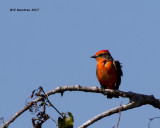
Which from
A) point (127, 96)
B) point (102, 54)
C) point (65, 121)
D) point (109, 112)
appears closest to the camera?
point (65, 121)

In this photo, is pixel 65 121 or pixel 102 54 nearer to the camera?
pixel 65 121

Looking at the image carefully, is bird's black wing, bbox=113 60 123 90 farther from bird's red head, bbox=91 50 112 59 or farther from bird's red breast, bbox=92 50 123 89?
bird's red head, bbox=91 50 112 59

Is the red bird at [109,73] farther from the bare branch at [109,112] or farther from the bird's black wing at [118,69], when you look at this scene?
the bare branch at [109,112]

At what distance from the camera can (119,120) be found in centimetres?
Answer: 374

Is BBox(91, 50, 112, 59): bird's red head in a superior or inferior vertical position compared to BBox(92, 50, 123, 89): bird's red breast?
superior

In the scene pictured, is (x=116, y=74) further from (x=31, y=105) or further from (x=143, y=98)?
(x=31, y=105)

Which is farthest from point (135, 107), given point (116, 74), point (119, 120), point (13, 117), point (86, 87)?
point (116, 74)

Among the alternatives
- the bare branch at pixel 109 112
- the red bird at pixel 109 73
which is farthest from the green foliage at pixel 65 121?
the red bird at pixel 109 73

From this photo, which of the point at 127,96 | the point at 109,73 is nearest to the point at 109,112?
the point at 127,96

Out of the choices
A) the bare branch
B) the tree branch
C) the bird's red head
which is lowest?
the bare branch

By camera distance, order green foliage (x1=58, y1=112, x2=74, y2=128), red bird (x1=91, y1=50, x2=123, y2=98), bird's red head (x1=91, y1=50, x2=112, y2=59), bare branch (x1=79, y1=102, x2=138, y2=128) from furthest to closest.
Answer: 1. bird's red head (x1=91, y1=50, x2=112, y2=59)
2. red bird (x1=91, y1=50, x2=123, y2=98)
3. bare branch (x1=79, y1=102, x2=138, y2=128)
4. green foliage (x1=58, y1=112, x2=74, y2=128)

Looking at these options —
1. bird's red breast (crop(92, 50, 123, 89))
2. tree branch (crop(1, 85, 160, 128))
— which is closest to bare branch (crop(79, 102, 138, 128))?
tree branch (crop(1, 85, 160, 128))

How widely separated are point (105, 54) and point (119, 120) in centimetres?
532

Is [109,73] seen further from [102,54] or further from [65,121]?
[65,121]
